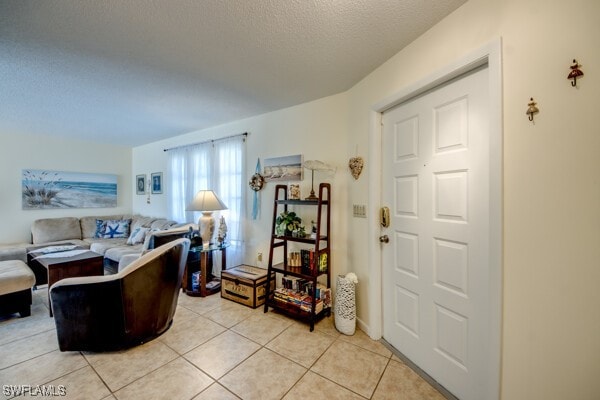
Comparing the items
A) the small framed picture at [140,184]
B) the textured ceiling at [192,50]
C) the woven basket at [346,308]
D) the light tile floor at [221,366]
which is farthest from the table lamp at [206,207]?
the small framed picture at [140,184]

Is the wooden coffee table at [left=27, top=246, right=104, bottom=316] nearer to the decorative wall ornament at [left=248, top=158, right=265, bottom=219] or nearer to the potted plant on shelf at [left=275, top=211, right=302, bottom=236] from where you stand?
the decorative wall ornament at [left=248, top=158, right=265, bottom=219]

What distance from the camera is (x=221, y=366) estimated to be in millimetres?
1802

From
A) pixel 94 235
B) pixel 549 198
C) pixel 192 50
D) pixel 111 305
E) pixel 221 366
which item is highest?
pixel 192 50

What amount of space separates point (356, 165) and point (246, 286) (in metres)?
1.80

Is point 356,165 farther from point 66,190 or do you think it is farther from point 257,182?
point 66,190

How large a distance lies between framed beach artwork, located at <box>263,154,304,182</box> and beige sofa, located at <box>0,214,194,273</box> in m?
1.42

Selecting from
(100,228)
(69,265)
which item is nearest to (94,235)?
(100,228)

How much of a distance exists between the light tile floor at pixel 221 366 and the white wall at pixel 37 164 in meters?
2.70

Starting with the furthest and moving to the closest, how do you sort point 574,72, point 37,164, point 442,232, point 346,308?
point 37,164
point 346,308
point 442,232
point 574,72

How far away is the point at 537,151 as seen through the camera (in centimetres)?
109

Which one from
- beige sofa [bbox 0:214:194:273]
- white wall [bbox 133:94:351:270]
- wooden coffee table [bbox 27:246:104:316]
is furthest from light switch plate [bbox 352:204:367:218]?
wooden coffee table [bbox 27:246:104:316]

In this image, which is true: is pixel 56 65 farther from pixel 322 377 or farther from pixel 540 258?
pixel 540 258

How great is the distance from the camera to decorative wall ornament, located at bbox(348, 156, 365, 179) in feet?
7.45

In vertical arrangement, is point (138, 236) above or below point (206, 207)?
below
